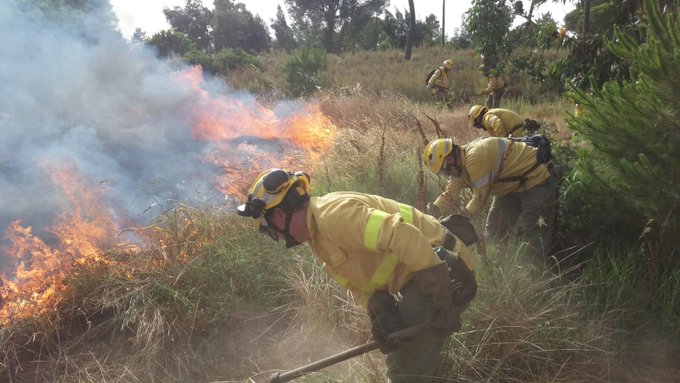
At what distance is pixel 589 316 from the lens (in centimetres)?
315

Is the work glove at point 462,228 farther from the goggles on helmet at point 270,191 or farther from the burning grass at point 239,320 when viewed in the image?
the goggles on helmet at point 270,191

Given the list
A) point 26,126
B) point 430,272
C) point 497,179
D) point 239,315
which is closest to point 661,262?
point 497,179

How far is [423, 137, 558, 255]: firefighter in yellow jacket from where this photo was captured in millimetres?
3920

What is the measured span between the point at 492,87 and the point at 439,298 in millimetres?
8804

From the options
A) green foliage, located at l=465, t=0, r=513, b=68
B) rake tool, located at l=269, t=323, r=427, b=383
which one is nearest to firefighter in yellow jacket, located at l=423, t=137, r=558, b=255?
rake tool, located at l=269, t=323, r=427, b=383

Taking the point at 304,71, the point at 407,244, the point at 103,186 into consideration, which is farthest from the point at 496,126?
the point at 304,71

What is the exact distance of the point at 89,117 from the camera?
800 cm

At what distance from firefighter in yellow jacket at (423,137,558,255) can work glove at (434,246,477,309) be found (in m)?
1.51

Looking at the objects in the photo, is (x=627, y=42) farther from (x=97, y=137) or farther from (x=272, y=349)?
(x=97, y=137)

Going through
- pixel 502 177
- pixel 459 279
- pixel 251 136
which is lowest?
pixel 251 136

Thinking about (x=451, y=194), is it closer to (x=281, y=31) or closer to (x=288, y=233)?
(x=288, y=233)

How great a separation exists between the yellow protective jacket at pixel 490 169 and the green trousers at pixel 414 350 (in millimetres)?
1618

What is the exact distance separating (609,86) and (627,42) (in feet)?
0.95

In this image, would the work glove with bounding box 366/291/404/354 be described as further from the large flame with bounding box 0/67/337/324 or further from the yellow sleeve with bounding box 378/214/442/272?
the large flame with bounding box 0/67/337/324
